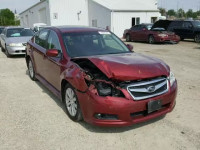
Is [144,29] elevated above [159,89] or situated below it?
above

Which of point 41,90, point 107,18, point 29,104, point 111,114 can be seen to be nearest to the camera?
point 111,114

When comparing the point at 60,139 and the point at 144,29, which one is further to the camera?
the point at 144,29

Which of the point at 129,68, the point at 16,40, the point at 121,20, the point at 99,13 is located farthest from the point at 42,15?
the point at 129,68

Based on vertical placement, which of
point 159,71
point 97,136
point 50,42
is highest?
point 50,42

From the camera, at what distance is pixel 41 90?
234 inches

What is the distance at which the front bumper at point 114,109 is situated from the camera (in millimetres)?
3344

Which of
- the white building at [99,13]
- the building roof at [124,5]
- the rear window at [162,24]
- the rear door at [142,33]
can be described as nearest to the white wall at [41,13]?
the white building at [99,13]

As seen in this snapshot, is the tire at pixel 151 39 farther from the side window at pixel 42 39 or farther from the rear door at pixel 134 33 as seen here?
the side window at pixel 42 39

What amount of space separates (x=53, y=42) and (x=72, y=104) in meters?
1.67

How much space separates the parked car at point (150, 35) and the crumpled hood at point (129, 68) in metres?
13.1

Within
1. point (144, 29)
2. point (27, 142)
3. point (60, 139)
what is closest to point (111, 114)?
point (60, 139)

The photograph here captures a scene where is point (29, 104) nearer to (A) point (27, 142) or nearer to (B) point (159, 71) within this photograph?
(A) point (27, 142)

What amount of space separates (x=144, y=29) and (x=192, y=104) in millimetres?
13991

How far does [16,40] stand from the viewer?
37.0 ft
